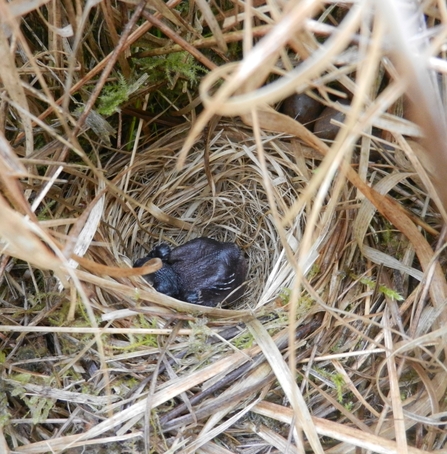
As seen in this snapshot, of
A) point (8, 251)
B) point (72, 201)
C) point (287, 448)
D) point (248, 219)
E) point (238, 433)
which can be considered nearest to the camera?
point (8, 251)

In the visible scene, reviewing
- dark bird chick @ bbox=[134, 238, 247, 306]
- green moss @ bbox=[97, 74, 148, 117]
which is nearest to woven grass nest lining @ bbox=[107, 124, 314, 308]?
dark bird chick @ bbox=[134, 238, 247, 306]

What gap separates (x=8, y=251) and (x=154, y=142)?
2.61ft

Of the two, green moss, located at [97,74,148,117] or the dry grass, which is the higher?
green moss, located at [97,74,148,117]

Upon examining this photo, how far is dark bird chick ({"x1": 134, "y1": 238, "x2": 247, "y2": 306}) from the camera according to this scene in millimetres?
1734

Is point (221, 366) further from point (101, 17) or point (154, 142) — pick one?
point (101, 17)

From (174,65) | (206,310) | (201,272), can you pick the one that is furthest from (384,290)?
(174,65)

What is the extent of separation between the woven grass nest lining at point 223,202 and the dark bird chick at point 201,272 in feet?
0.29

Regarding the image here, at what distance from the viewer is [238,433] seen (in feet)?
4.24

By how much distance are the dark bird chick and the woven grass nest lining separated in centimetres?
9

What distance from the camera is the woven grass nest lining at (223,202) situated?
1.62 meters

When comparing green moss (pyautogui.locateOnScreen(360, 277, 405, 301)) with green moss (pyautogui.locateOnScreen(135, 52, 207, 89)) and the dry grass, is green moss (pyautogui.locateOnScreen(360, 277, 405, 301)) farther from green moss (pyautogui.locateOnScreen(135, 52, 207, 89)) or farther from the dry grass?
green moss (pyautogui.locateOnScreen(135, 52, 207, 89))

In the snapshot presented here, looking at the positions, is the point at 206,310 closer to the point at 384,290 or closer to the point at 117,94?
the point at 384,290

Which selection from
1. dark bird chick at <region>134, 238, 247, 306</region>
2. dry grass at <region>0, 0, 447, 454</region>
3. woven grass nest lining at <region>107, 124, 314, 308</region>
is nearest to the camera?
dry grass at <region>0, 0, 447, 454</region>

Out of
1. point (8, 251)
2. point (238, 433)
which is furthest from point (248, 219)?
point (8, 251)
